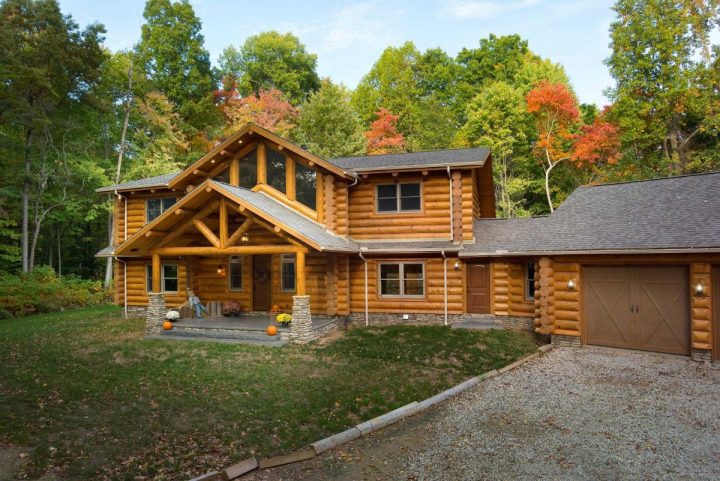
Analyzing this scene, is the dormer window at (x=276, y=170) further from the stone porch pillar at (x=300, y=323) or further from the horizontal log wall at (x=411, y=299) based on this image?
the stone porch pillar at (x=300, y=323)

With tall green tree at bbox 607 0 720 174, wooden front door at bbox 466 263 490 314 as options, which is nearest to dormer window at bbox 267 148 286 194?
wooden front door at bbox 466 263 490 314

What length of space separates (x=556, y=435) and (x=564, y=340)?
6478 mm

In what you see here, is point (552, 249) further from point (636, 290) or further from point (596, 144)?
point (596, 144)

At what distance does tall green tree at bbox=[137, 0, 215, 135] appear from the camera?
110 feet

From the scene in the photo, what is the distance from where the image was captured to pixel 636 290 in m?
11.7

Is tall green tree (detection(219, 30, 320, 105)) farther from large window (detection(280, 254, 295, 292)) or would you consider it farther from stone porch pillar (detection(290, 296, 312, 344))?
stone porch pillar (detection(290, 296, 312, 344))

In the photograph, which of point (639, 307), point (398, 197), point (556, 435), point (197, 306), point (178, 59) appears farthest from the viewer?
point (178, 59)

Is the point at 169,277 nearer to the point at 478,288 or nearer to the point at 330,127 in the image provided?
the point at 478,288

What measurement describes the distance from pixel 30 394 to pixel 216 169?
10.4 m

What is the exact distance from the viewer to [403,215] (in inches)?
629

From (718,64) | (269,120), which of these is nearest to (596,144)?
(718,64)

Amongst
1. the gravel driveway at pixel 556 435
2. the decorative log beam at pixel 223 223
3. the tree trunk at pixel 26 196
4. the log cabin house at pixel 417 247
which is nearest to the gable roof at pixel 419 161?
the log cabin house at pixel 417 247

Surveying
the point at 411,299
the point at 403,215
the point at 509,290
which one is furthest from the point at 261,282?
the point at 509,290

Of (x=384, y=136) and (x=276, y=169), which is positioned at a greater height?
(x=384, y=136)
